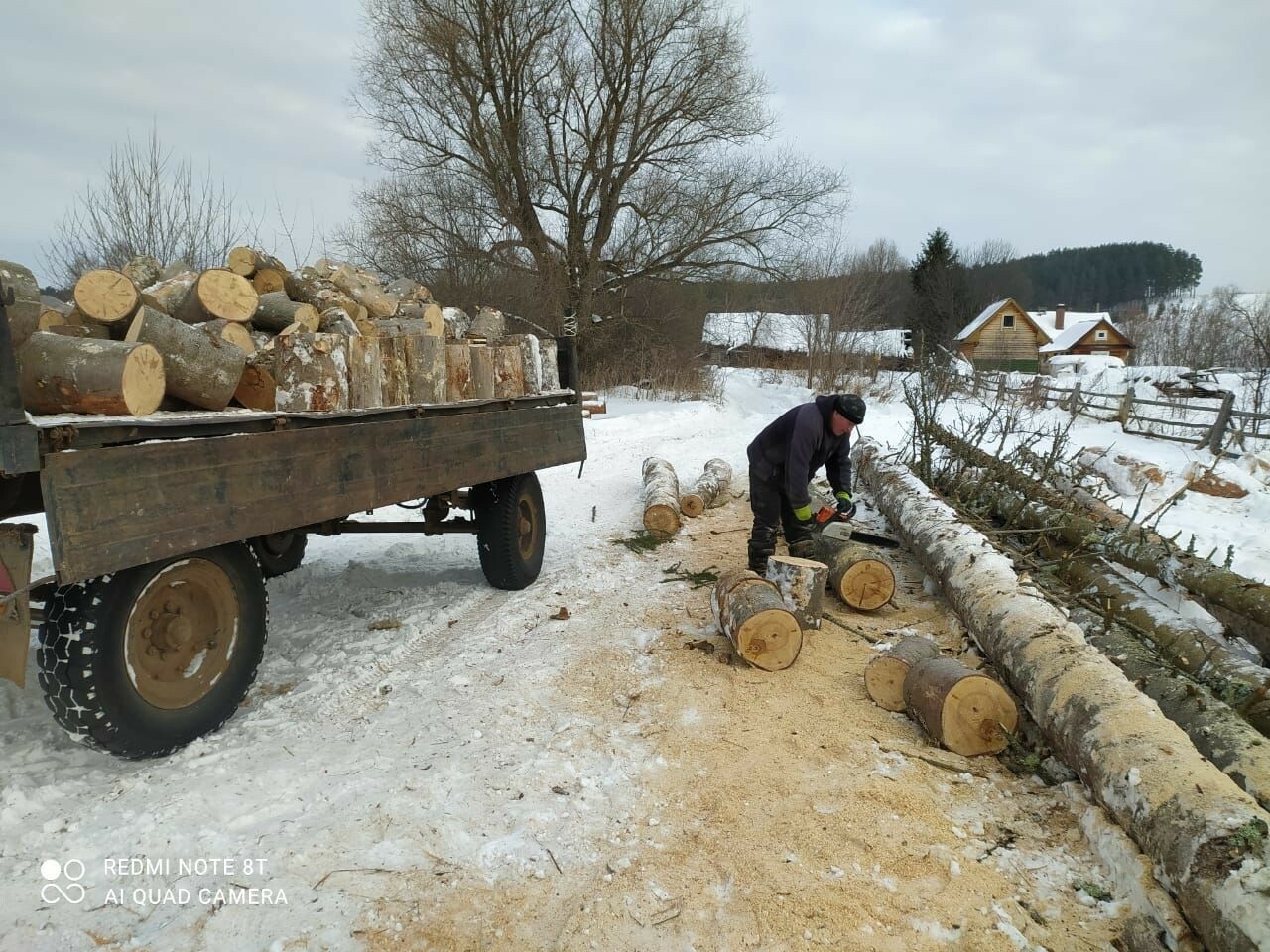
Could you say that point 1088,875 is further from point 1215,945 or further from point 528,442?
point 528,442

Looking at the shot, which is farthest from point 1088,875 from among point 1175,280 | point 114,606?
point 1175,280

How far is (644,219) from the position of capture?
21000 millimetres

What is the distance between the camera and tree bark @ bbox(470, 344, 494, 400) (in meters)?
4.67

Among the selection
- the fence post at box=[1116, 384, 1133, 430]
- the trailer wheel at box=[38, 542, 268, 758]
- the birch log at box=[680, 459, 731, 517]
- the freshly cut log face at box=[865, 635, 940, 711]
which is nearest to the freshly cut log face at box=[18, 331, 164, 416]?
the trailer wheel at box=[38, 542, 268, 758]

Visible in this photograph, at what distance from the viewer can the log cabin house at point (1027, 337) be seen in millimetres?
47094

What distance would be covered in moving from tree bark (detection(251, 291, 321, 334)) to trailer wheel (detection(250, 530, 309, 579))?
1454 mm

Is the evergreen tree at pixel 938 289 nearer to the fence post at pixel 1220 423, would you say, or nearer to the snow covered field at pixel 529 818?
the fence post at pixel 1220 423

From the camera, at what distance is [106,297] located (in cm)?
334

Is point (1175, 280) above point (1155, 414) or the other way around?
above

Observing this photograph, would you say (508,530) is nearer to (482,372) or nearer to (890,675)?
(482,372)

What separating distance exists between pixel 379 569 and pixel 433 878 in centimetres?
380

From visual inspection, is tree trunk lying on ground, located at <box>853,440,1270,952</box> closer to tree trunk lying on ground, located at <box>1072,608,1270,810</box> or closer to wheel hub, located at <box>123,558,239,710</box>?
→ tree trunk lying on ground, located at <box>1072,608,1270,810</box>

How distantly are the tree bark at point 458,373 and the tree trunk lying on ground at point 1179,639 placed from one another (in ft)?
12.8

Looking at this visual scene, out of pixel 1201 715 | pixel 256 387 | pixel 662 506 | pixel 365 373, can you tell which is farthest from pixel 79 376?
pixel 662 506
